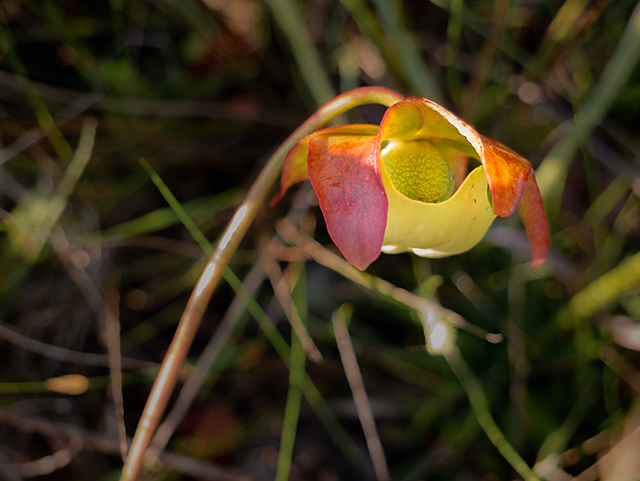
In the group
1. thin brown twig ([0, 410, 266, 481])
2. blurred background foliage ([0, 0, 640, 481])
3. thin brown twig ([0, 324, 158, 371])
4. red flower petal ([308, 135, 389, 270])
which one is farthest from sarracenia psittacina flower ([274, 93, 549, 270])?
thin brown twig ([0, 324, 158, 371])

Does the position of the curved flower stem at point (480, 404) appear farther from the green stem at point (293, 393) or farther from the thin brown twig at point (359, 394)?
the green stem at point (293, 393)

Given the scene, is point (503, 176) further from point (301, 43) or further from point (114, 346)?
point (114, 346)

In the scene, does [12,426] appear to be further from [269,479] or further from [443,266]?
[443,266]

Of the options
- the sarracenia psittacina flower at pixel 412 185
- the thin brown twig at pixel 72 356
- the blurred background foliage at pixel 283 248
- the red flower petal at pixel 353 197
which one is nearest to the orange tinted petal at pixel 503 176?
the sarracenia psittacina flower at pixel 412 185

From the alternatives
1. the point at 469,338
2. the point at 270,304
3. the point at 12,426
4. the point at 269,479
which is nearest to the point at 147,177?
the point at 270,304

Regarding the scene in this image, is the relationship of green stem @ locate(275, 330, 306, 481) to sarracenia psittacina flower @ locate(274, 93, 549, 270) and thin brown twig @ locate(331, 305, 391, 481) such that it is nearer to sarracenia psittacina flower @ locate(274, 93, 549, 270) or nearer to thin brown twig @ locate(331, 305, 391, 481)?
thin brown twig @ locate(331, 305, 391, 481)

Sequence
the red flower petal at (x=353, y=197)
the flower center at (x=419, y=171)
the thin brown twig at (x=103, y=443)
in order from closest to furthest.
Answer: the red flower petal at (x=353, y=197) → the flower center at (x=419, y=171) → the thin brown twig at (x=103, y=443)

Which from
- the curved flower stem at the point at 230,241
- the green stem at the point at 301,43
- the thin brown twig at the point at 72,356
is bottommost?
the thin brown twig at the point at 72,356
